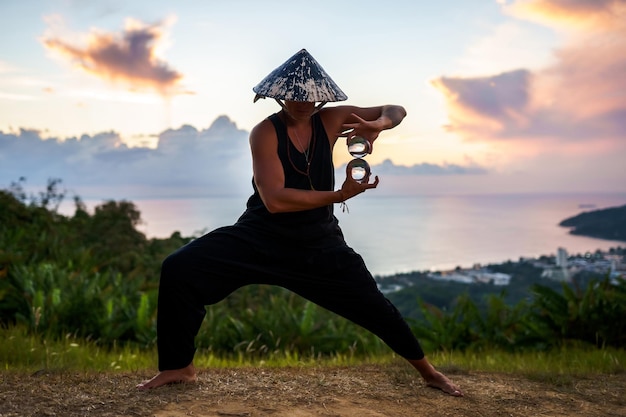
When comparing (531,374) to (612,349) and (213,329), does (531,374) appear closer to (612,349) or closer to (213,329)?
(612,349)

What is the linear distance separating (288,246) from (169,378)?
3.78 feet

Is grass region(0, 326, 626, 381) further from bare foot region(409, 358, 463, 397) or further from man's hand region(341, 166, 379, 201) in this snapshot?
man's hand region(341, 166, 379, 201)

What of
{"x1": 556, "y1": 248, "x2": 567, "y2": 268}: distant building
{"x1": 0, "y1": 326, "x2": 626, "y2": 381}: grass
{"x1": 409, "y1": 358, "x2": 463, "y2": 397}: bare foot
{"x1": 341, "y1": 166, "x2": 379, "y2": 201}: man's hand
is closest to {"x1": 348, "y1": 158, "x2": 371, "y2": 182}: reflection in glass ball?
{"x1": 341, "y1": 166, "x2": 379, "y2": 201}: man's hand

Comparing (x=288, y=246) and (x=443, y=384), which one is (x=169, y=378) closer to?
(x=288, y=246)

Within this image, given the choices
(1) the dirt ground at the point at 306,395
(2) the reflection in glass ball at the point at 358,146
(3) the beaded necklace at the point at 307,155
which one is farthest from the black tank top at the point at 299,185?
(1) the dirt ground at the point at 306,395

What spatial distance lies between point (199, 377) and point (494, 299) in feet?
12.3

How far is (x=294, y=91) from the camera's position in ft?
13.9

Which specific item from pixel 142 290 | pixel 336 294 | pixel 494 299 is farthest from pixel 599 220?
pixel 336 294

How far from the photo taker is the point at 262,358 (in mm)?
6828

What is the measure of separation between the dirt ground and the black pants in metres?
0.40

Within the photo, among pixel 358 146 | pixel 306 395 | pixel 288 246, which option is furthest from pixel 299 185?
pixel 306 395

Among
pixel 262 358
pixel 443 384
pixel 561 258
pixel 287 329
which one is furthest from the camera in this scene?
pixel 561 258

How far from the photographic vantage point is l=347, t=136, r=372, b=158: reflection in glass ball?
4.00 metres

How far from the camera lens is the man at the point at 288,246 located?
432 centimetres
